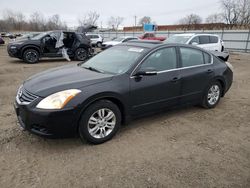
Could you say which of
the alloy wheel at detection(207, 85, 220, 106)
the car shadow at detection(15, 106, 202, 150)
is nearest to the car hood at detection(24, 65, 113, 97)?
the car shadow at detection(15, 106, 202, 150)

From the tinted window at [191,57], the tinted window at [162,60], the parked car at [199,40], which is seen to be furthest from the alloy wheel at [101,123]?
the parked car at [199,40]

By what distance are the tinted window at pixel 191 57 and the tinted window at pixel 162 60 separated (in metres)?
0.25

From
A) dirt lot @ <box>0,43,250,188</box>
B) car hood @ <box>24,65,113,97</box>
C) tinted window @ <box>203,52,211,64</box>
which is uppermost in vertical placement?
tinted window @ <box>203,52,211,64</box>

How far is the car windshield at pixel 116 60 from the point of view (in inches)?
136

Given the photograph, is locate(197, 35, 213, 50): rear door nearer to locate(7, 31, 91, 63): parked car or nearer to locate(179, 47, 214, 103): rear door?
locate(7, 31, 91, 63): parked car

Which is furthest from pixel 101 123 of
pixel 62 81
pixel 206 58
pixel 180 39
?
pixel 180 39

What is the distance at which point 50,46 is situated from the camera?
11062 millimetres

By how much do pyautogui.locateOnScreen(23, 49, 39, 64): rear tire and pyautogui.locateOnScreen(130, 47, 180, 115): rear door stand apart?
8806 mm

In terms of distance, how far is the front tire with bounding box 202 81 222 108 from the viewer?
4.51m

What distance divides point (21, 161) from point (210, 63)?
3983 mm

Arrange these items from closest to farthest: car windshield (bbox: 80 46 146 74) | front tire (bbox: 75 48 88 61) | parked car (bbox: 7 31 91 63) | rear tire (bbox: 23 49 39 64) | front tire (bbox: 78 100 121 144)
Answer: front tire (bbox: 78 100 121 144)
car windshield (bbox: 80 46 146 74)
parked car (bbox: 7 31 91 63)
rear tire (bbox: 23 49 39 64)
front tire (bbox: 75 48 88 61)

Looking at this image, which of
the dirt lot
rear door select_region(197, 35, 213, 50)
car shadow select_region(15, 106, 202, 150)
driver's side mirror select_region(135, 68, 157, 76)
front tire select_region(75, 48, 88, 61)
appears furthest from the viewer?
front tire select_region(75, 48, 88, 61)

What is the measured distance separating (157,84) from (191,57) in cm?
119

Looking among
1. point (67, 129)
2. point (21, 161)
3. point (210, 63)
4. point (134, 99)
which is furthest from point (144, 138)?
point (210, 63)
